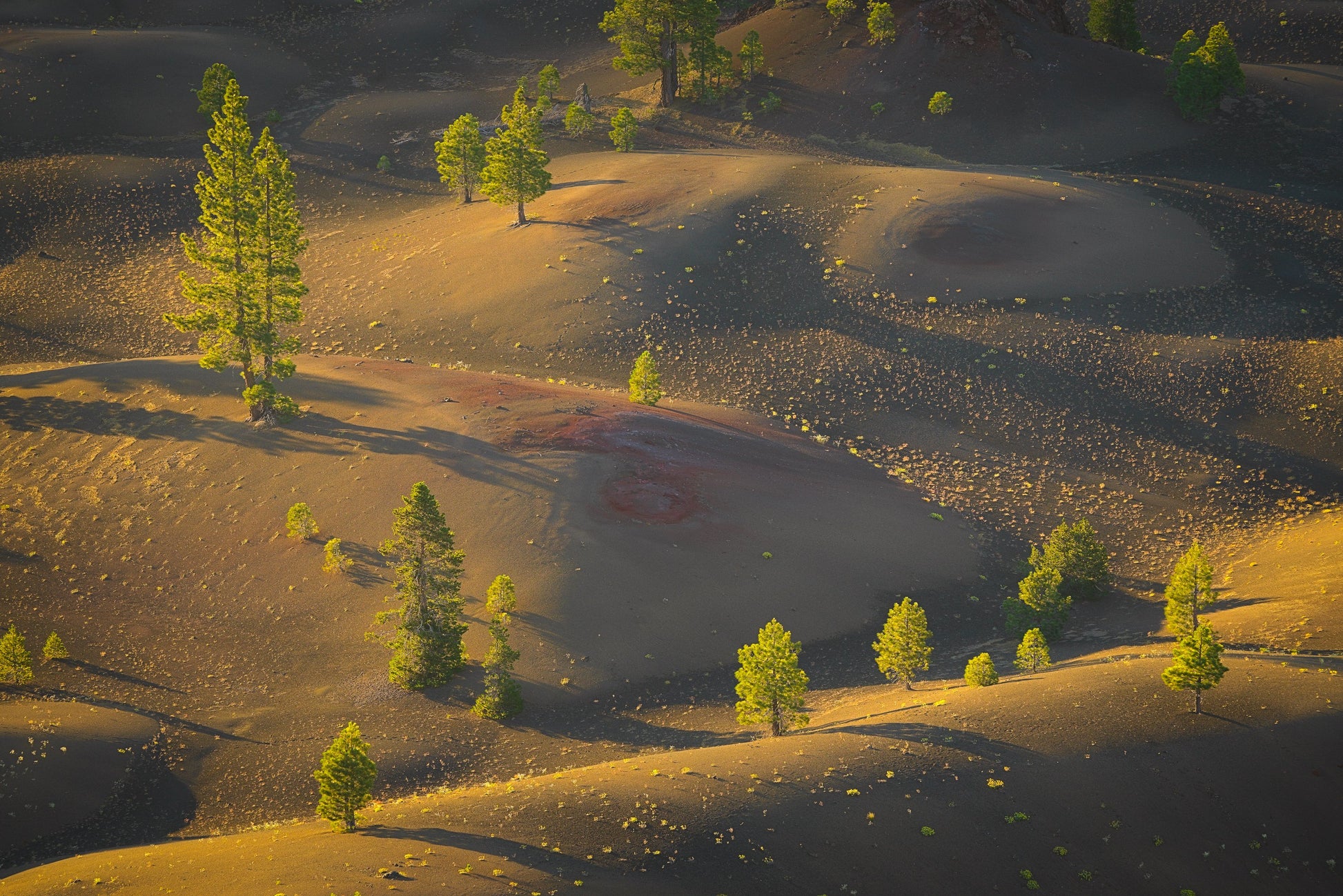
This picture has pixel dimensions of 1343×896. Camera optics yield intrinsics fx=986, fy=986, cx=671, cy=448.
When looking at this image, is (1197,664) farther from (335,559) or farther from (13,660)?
(13,660)

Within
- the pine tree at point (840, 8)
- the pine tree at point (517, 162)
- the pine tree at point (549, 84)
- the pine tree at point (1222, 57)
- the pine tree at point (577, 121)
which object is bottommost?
the pine tree at point (517, 162)

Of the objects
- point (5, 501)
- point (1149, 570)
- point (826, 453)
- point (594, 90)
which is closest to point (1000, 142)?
point (594, 90)

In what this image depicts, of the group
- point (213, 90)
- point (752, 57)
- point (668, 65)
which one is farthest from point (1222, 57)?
point (213, 90)

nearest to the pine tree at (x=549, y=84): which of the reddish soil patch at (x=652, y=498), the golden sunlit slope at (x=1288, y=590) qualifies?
the reddish soil patch at (x=652, y=498)

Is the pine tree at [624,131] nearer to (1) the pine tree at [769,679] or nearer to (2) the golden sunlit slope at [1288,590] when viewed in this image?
(2) the golden sunlit slope at [1288,590]

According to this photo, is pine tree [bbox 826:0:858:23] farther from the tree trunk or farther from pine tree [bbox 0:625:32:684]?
pine tree [bbox 0:625:32:684]

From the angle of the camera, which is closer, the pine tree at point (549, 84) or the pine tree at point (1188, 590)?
the pine tree at point (1188, 590)
